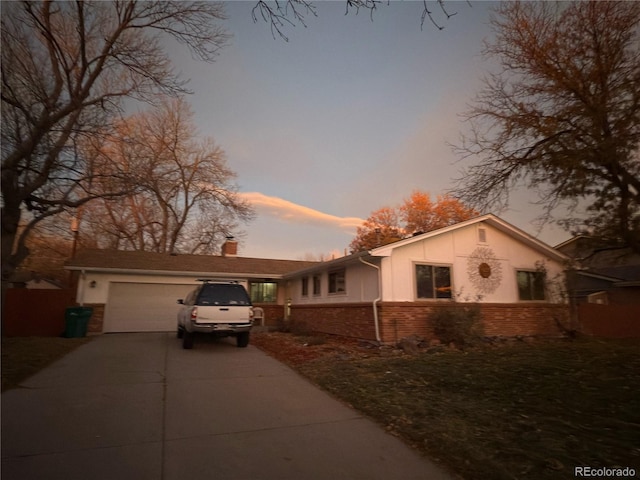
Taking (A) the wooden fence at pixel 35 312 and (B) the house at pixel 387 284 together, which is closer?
(B) the house at pixel 387 284

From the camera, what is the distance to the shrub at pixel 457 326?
11844 millimetres

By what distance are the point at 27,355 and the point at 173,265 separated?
9.67m

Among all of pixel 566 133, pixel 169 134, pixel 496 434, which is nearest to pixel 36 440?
pixel 496 434

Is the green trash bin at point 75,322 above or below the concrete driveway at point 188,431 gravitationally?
above

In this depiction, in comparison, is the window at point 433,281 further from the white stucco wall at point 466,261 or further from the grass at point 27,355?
the grass at point 27,355

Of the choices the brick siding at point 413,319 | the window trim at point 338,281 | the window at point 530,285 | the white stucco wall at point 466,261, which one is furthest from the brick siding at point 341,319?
the window at point 530,285

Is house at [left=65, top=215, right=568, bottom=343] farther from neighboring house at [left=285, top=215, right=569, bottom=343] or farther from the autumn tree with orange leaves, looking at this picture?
the autumn tree with orange leaves

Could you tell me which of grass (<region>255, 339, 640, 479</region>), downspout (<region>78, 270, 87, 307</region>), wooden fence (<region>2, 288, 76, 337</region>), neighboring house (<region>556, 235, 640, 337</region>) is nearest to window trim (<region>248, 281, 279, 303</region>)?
downspout (<region>78, 270, 87, 307</region>)

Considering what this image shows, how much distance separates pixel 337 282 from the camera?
1564 cm

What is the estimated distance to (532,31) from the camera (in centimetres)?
983

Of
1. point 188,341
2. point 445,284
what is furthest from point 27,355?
point 445,284

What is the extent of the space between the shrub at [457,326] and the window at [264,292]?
34.5 feet

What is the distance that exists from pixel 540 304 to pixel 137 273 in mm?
17038

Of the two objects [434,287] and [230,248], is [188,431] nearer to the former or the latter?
[434,287]
